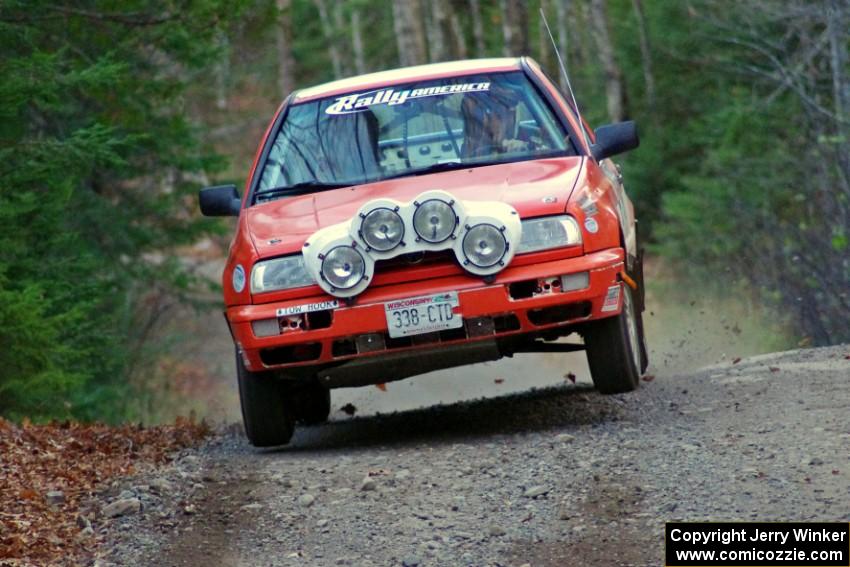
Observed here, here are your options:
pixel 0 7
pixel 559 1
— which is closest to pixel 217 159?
pixel 0 7

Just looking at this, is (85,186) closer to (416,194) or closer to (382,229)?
(416,194)

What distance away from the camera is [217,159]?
20672mm

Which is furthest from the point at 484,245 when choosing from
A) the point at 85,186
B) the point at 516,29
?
the point at 516,29

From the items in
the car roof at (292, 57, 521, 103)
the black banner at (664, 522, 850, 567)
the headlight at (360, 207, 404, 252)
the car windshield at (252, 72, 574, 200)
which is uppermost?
the car roof at (292, 57, 521, 103)

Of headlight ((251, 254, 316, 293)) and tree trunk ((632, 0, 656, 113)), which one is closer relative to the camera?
headlight ((251, 254, 316, 293))

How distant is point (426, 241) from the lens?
24.0 feet

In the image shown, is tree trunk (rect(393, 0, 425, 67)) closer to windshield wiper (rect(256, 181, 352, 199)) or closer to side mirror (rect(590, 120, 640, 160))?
side mirror (rect(590, 120, 640, 160))

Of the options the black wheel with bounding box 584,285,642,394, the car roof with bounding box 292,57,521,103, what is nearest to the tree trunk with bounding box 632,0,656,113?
the car roof with bounding box 292,57,521,103

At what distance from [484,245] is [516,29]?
57.0 feet

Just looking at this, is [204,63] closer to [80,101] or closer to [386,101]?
[80,101]

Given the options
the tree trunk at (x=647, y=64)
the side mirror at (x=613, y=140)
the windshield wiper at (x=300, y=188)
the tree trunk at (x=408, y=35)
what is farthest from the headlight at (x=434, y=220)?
the tree trunk at (x=408, y=35)

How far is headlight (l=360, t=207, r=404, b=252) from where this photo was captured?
7.29 m

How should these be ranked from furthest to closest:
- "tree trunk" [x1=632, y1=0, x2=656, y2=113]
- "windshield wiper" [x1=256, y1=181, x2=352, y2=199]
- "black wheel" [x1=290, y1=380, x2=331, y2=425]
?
"tree trunk" [x1=632, y1=0, x2=656, y2=113] < "black wheel" [x1=290, y1=380, x2=331, y2=425] < "windshield wiper" [x1=256, y1=181, x2=352, y2=199]

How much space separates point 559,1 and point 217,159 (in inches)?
963
